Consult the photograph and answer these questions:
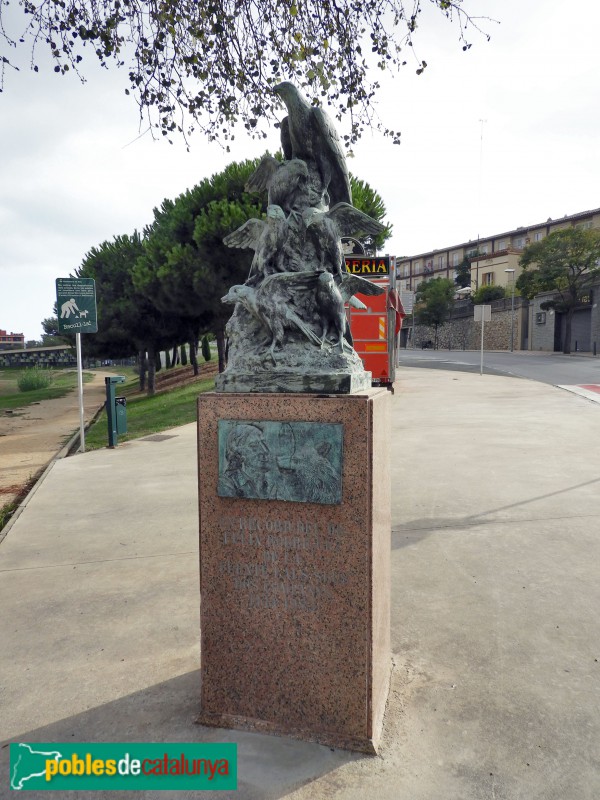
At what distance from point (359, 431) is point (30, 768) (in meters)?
2.21

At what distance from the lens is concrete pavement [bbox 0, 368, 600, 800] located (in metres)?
2.70

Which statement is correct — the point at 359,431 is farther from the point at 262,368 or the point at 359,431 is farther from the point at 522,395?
the point at 522,395

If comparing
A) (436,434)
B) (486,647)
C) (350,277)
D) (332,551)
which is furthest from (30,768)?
(436,434)

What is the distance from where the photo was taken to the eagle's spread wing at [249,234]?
3367 mm

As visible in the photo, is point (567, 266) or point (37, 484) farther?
point (567, 266)

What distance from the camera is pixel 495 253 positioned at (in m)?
62.5

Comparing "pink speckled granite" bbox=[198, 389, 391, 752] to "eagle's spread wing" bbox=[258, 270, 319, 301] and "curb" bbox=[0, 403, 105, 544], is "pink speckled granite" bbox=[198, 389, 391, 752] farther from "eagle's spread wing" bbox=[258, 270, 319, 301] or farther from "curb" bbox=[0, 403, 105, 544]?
"curb" bbox=[0, 403, 105, 544]

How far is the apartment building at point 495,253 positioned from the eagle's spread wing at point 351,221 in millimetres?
46229

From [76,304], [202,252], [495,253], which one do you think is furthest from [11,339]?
[76,304]

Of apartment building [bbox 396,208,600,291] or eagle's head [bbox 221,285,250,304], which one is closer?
eagle's head [bbox 221,285,250,304]

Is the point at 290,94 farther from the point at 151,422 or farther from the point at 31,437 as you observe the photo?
the point at 31,437

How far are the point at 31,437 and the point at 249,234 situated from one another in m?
13.1

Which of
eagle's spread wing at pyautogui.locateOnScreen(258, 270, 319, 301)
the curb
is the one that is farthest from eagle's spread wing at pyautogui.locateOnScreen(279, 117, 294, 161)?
the curb

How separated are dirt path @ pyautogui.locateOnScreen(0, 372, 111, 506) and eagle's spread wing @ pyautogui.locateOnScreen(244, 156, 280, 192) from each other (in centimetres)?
643
